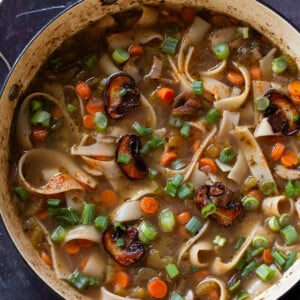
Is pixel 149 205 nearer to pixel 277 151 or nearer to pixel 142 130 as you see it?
pixel 142 130

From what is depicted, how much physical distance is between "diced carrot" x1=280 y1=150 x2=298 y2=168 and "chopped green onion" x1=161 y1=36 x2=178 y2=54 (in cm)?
121

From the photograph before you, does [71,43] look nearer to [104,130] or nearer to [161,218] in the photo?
[104,130]

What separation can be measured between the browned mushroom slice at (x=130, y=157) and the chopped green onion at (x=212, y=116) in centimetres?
58

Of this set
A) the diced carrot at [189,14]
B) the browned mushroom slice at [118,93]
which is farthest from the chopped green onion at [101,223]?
the diced carrot at [189,14]

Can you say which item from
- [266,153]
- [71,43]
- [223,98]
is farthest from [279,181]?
[71,43]

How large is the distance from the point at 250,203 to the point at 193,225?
479mm

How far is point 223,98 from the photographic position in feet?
22.2

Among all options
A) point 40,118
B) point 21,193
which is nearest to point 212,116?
point 40,118

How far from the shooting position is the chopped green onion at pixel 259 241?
665cm

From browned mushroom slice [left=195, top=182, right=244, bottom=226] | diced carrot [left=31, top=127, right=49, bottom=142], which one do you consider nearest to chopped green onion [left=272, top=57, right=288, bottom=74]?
browned mushroom slice [left=195, top=182, right=244, bottom=226]

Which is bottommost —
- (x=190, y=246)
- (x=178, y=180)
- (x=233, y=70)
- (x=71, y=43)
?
(x=190, y=246)

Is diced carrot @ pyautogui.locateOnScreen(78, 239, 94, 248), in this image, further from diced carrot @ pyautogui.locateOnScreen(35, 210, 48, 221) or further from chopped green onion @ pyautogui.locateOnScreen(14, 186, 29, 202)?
chopped green onion @ pyautogui.locateOnScreen(14, 186, 29, 202)

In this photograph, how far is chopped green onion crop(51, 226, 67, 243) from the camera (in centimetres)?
666

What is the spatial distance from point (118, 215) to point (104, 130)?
68 centimetres
